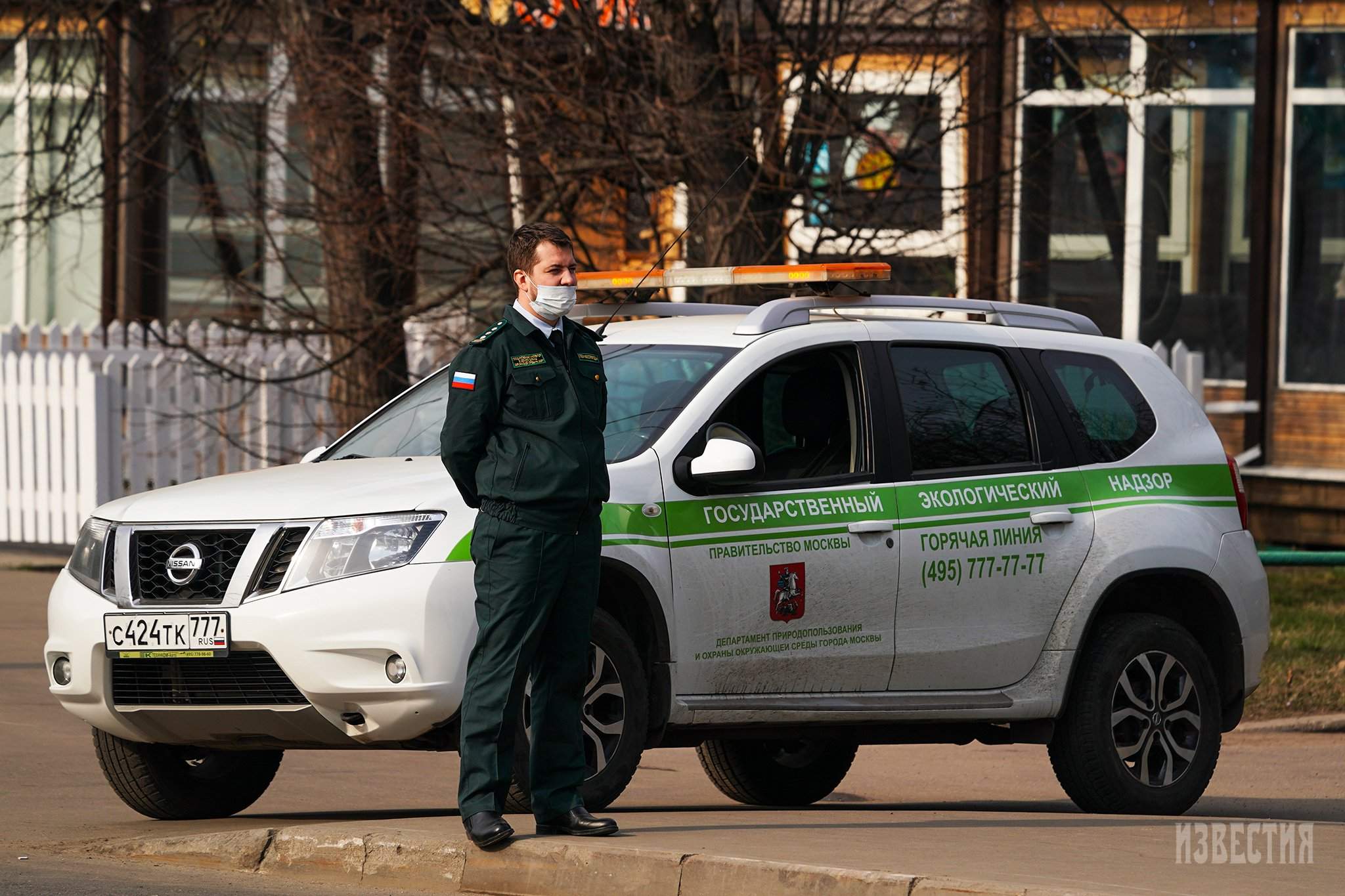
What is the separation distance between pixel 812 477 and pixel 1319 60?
11.8 metres

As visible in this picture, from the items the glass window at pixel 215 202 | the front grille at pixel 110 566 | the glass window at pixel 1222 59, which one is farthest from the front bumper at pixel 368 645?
the glass window at pixel 1222 59

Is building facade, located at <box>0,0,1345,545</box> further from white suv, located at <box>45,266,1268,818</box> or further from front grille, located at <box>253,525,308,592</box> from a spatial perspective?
front grille, located at <box>253,525,308,592</box>

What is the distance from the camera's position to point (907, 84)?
13.6m

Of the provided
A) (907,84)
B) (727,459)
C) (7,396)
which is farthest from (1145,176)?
(727,459)

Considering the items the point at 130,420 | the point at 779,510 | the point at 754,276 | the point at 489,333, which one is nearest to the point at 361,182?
the point at 130,420

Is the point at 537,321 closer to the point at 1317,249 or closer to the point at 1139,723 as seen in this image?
the point at 1139,723

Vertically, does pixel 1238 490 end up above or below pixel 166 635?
above

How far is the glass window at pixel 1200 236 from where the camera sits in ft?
59.5

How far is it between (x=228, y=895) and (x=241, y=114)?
34.9 ft

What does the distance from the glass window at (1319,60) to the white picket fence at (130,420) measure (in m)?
7.58

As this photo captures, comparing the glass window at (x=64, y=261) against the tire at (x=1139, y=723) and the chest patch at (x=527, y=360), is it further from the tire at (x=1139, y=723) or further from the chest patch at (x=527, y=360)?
the chest patch at (x=527, y=360)

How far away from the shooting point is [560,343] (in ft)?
20.7

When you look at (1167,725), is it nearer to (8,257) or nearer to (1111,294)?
(1111,294)

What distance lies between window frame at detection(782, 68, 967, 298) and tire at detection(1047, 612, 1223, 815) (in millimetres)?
5189
